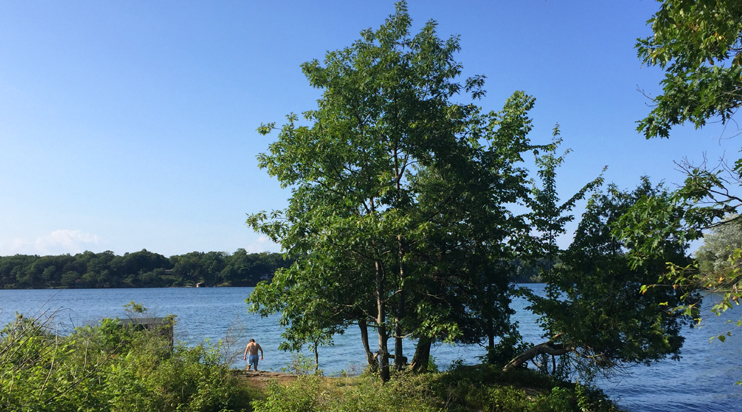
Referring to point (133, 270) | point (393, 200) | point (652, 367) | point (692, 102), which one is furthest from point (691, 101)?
point (133, 270)

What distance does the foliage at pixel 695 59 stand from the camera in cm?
674

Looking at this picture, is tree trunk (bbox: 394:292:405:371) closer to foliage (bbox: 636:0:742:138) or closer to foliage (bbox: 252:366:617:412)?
foliage (bbox: 252:366:617:412)

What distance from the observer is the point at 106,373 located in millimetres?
7230

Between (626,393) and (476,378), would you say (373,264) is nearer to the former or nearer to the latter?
(476,378)

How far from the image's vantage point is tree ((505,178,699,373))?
42.3 ft

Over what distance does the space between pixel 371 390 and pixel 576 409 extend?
6429mm

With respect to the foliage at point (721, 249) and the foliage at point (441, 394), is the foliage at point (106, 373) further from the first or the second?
the foliage at point (721, 249)

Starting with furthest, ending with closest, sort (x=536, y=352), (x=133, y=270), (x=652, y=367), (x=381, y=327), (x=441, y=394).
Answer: (x=133, y=270) → (x=652, y=367) → (x=536, y=352) → (x=381, y=327) → (x=441, y=394)

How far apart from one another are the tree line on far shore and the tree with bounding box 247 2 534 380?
9036cm

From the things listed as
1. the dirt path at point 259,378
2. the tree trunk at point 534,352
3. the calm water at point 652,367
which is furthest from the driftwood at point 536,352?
the dirt path at point 259,378

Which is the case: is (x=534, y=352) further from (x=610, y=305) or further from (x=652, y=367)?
(x=652, y=367)

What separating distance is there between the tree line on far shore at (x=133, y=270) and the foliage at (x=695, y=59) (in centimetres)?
9760

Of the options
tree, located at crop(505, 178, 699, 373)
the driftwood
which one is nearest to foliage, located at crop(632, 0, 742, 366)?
tree, located at crop(505, 178, 699, 373)

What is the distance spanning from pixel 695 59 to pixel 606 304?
758cm
